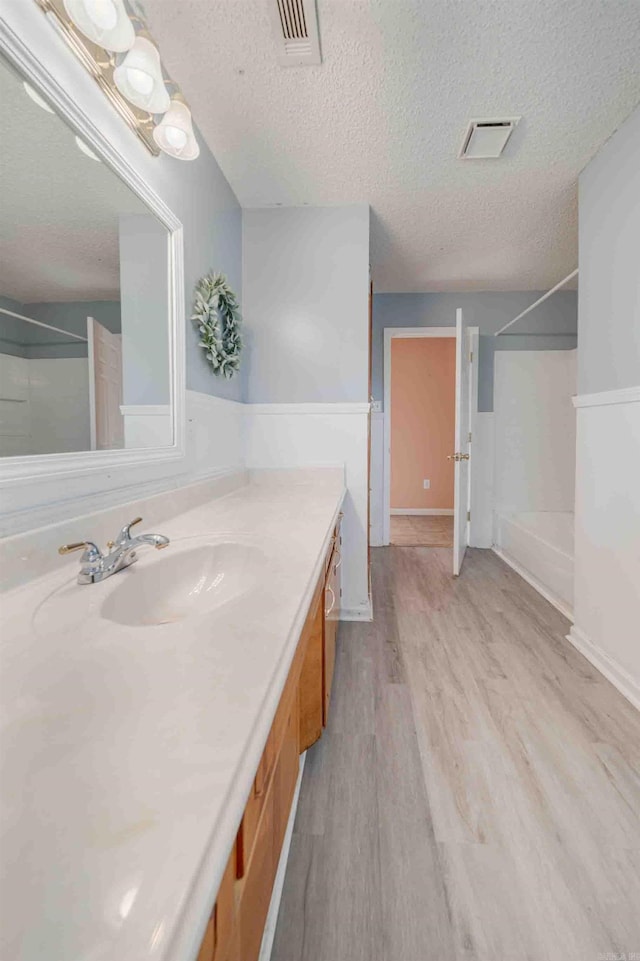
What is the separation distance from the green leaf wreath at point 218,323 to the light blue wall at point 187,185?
4 cm

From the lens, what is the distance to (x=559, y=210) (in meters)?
2.35

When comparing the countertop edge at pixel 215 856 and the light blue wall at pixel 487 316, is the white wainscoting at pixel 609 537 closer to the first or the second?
the countertop edge at pixel 215 856

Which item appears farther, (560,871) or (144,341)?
(144,341)

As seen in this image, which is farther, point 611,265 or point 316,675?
point 611,265

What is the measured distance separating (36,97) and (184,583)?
1.02 metres

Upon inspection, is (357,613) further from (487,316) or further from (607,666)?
(487,316)


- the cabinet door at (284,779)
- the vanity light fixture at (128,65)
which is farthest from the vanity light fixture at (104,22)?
the cabinet door at (284,779)

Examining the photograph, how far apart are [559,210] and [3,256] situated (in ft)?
8.76

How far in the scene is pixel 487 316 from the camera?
148 inches

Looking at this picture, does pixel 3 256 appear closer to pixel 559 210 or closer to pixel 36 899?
pixel 36 899

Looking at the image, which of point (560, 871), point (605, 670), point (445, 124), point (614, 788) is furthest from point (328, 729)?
point (445, 124)

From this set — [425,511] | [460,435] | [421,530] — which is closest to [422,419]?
[425,511]

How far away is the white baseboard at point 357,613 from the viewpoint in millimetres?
2404

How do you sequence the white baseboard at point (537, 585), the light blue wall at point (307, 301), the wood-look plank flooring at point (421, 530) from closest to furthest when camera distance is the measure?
1. the light blue wall at point (307, 301)
2. the white baseboard at point (537, 585)
3. the wood-look plank flooring at point (421, 530)
